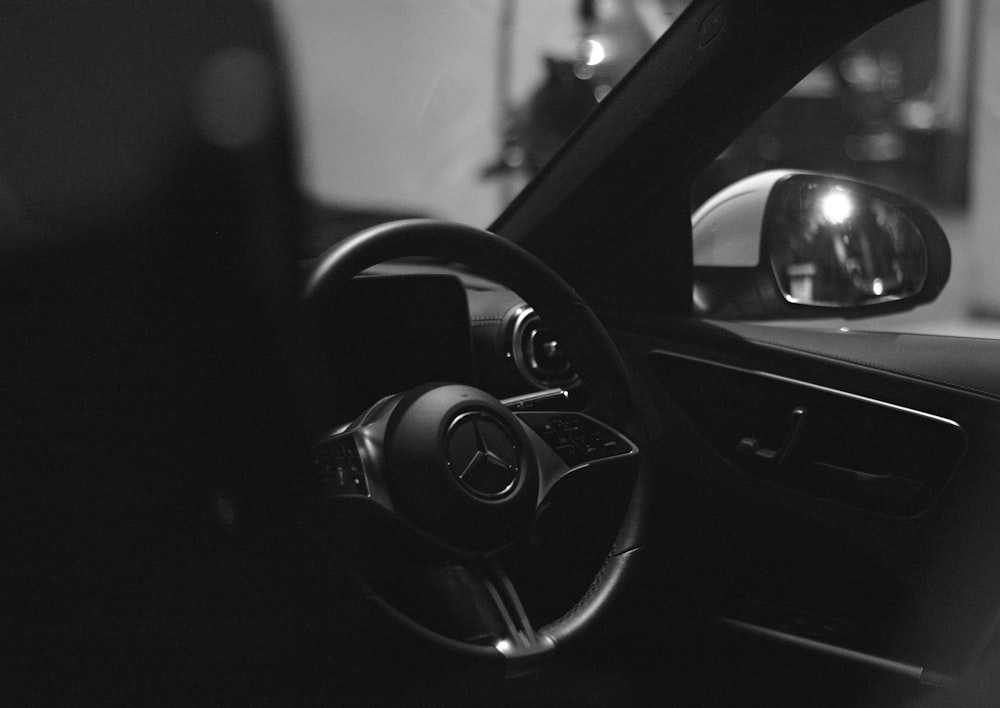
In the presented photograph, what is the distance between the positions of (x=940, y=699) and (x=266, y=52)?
1.75 m

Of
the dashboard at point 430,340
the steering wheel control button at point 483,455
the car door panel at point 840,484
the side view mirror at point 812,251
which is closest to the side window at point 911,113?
the side view mirror at point 812,251

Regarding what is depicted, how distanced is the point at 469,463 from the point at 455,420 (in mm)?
67

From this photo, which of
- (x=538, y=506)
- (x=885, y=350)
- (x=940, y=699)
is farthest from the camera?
(x=885, y=350)

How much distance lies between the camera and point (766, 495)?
91.6 inches

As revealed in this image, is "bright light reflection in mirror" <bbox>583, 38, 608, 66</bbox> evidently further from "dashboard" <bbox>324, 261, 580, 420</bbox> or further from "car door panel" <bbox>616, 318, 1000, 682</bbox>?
"dashboard" <bbox>324, 261, 580, 420</bbox>

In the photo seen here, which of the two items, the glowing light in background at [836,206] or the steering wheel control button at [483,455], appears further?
the glowing light in background at [836,206]

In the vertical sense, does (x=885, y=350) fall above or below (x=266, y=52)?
below

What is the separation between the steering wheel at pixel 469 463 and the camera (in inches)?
64.7

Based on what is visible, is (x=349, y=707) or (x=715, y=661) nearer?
(x=349, y=707)

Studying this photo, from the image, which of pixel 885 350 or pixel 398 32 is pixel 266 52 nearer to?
pixel 885 350

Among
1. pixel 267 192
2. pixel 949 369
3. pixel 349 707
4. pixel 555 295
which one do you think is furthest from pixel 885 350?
pixel 267 192

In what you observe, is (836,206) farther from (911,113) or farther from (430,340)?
(911,113)

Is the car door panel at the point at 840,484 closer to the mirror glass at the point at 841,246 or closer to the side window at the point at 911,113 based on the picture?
the mirror glass at the point at 841,246

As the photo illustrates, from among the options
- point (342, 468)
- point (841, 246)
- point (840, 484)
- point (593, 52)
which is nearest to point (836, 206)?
point (841, 246)
